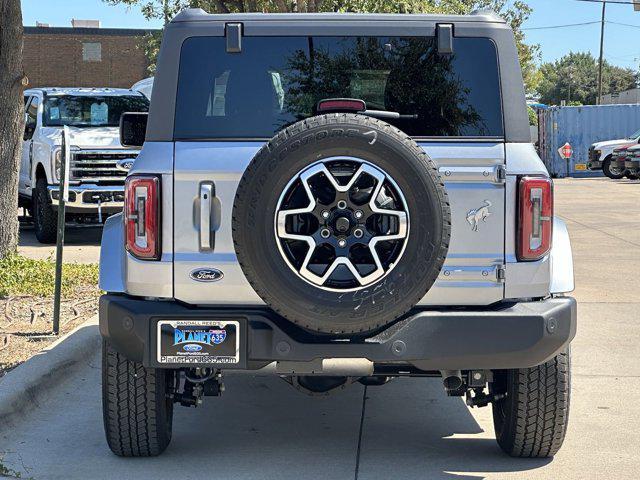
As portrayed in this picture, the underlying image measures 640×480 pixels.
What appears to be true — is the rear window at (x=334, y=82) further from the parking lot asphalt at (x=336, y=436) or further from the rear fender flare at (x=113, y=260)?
the parking lot asphalt at (x=336, y=436)

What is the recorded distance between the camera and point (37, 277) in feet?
36.2

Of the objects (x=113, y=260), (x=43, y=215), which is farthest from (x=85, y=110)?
(x=113, y=260)

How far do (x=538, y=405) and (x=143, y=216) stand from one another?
1.97 metres

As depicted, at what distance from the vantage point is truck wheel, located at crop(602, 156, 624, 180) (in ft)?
118

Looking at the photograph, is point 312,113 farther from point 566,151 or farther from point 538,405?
point 566,151

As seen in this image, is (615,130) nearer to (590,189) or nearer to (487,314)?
(590,189)

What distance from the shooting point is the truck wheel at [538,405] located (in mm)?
5344

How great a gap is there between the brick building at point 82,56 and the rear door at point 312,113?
61.3m

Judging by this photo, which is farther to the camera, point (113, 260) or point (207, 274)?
point (113, 260)

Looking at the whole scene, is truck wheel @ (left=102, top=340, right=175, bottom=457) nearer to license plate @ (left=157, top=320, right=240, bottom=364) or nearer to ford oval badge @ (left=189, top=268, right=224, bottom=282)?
license plate @ (left=157, top=320, right=240, bottom=364)

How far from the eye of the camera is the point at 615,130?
134 ft

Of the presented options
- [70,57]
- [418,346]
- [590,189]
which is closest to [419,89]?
[418,346]

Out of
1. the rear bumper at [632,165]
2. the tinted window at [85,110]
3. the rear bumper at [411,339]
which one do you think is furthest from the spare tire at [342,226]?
the rear bumper at [632,165]

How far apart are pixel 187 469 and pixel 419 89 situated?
6.69ft
